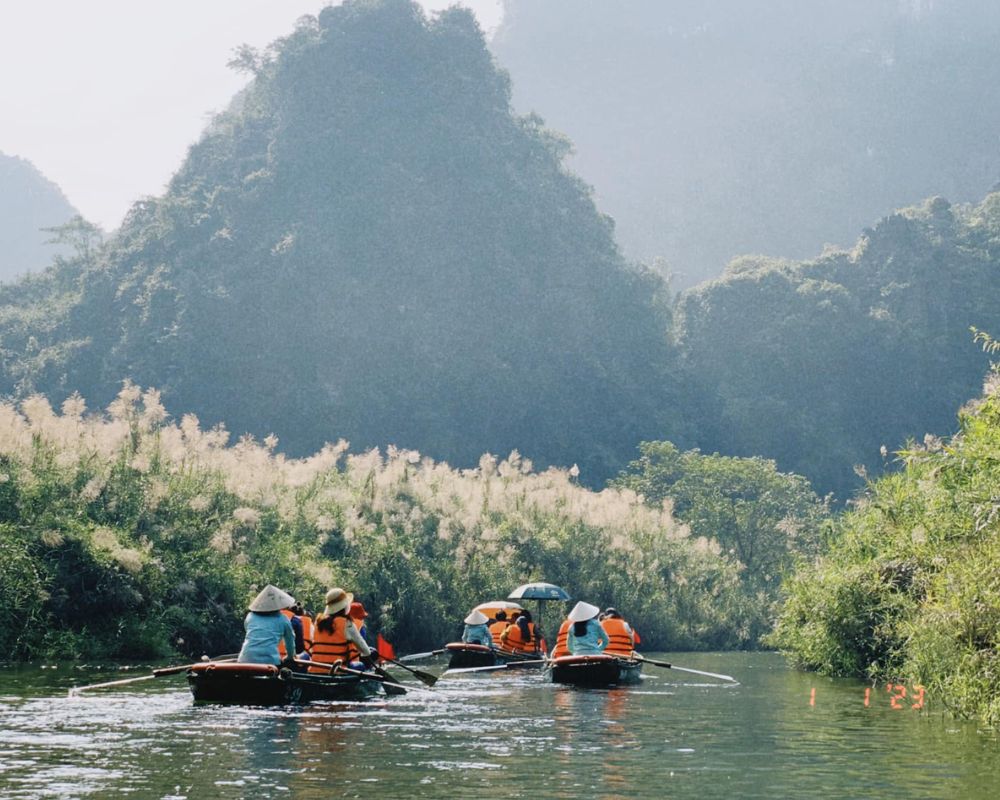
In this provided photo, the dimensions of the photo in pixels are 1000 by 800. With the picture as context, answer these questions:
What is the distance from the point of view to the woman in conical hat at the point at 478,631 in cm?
2314

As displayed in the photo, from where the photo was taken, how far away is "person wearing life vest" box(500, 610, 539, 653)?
2427 cm

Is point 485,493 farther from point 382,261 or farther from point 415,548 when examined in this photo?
point 382,261

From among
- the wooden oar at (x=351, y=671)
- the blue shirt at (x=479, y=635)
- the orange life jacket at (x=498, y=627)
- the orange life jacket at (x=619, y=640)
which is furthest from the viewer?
the orange life jacket at (x=498, y=627)

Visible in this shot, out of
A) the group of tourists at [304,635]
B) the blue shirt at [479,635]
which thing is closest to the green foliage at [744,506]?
the blue shirt at [479,635]

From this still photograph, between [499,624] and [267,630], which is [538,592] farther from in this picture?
[267,630]

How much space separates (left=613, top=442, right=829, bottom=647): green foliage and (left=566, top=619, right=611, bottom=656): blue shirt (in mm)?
20839

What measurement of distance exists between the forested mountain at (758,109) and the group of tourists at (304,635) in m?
98.0

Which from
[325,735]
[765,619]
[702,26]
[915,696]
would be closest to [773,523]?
[765,619]

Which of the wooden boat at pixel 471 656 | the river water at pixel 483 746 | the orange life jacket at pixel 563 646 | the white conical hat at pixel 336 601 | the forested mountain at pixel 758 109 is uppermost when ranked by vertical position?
the forested mountain at pixel 758 109

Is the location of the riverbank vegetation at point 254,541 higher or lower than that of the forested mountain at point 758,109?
lower

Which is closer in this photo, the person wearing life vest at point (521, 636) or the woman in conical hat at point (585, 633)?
the woman in conical hat at point (585, 633)

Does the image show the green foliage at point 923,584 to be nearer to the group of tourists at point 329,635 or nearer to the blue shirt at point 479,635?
the group of tourists at point 329,635

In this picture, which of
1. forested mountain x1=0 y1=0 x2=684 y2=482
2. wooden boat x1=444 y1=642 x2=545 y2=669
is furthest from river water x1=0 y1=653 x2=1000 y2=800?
forested mountain x1=0 y1=0 x2=684 y2=482

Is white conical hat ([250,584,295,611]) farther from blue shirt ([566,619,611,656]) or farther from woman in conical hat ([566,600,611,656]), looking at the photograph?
blue shirt ([566,619,611,656])
